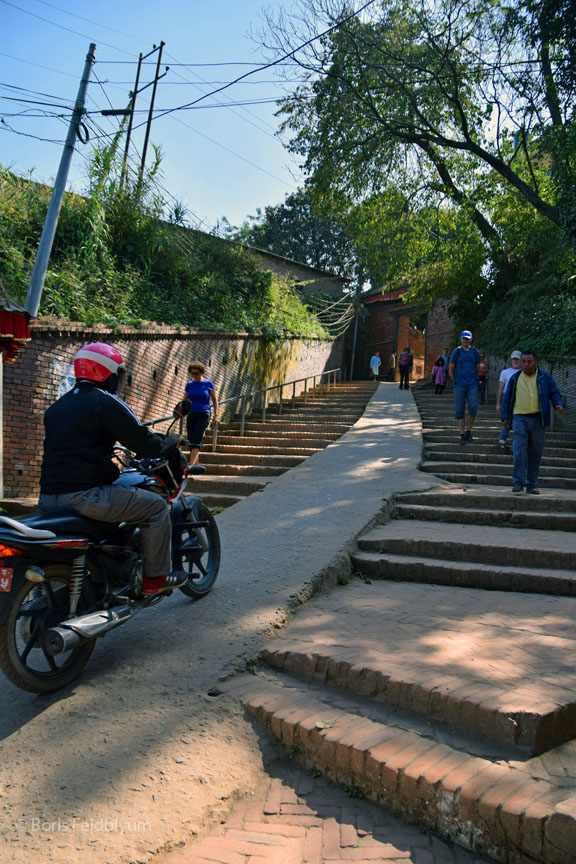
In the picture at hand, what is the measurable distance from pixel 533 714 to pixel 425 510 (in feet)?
14.3

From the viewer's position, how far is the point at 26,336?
8188 mm

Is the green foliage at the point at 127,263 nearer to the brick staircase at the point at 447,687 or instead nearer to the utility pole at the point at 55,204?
the utility pole at the point at 55,204

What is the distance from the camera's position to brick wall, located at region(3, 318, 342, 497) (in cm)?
886

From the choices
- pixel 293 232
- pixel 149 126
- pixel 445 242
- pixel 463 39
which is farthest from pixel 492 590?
pixel 293 232

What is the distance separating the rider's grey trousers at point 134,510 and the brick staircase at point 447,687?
2.69 ft

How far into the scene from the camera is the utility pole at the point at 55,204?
9.07 m

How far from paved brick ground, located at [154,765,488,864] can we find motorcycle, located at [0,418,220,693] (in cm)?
115

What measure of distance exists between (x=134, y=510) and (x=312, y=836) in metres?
1.80

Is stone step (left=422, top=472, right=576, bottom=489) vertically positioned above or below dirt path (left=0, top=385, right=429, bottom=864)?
above

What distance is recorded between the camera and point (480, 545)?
18.2 ft

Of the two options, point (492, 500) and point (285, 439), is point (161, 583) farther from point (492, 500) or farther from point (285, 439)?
point (285, 439)

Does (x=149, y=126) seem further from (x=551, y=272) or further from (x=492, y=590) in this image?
(x=492, y=590)

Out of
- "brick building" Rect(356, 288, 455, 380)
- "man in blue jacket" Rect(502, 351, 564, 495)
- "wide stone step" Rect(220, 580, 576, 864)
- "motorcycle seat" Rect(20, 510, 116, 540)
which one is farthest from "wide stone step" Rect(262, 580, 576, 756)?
"brick building" Rect(356, 288, 455, 380)

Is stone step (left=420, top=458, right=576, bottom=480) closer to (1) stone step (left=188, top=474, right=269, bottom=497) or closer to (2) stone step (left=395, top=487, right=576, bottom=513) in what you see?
(2) stone step (left=395, top=487, right=576, bottom=513)
